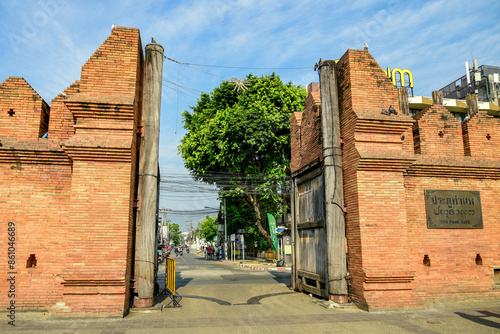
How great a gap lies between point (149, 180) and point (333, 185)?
189 inches

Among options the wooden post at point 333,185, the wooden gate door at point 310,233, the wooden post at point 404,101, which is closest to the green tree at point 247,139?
the wooden gate door at point 310,233

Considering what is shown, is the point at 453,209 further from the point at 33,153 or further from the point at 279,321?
the point at 33,153

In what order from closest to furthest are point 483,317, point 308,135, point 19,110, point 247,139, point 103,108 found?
point 483,317 < point 103,108 < point 19,110 < point 308,135 < point 247,139

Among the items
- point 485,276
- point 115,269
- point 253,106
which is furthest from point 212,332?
point 253,106

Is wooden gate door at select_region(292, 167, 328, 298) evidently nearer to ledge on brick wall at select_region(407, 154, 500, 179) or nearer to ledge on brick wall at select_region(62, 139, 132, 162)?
ledge on brick wall at select_region(407, 154, 500, 179)

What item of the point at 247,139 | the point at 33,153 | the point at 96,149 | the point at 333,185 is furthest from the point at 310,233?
the point at 247,139

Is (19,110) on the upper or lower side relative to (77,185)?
upper

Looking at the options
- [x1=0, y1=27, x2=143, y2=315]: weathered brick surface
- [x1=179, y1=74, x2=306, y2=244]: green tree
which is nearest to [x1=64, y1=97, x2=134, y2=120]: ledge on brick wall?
[x1=0, y1=27, x2=143, y2=315]: weathered brick surface

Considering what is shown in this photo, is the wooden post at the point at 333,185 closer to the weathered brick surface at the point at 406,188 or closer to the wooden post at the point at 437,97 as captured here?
the weathered brick surface at the point at 406,188

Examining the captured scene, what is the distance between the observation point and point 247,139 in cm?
2338

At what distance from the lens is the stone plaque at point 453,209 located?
31.2 ft

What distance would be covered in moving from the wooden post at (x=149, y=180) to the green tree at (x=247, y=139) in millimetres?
13615

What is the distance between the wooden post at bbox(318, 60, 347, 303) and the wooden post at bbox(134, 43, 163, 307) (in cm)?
449

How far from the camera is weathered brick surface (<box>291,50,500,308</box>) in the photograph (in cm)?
849
